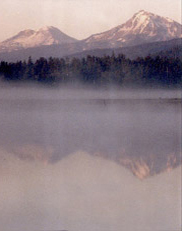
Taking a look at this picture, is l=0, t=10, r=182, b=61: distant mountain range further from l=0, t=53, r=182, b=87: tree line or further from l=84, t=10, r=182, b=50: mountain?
l=0, t=53, r=182, b=87: tree line

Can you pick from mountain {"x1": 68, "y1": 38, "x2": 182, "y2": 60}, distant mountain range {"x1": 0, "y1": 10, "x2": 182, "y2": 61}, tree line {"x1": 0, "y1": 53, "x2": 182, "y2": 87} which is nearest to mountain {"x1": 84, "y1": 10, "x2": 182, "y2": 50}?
distant mountain range {"x1": 0, "y1": 10, "x2": 182, "y2": 61}

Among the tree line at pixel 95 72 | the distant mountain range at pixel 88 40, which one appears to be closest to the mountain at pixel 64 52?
the distant mountain range at pixel 88 40

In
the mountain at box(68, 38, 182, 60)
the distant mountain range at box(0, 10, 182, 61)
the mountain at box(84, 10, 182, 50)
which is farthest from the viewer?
the mountain at box(68, 38, 182, 60)

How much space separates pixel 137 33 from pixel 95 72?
1.95m

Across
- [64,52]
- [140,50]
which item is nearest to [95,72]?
[64,52]

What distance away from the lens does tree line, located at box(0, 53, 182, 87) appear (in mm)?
7590

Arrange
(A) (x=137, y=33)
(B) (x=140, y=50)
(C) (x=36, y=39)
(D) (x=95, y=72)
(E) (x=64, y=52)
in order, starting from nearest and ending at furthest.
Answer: (C) (x=36, y=39) → (E) (x=64, y=52) → (D) (x=95, y=72) → (A) (x=137, y=33) → (B) (x=140, y=50)

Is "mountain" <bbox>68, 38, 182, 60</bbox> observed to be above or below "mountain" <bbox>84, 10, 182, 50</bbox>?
below

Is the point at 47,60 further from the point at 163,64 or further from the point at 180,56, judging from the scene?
the point at 163,64

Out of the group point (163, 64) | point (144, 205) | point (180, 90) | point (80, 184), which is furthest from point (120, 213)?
point (163, 64)

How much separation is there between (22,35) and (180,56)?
4005 millimetres

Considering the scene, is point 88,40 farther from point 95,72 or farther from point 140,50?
point 140,50

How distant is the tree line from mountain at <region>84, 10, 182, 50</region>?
56 centimetres

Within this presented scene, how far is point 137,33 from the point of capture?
29.0 ft
